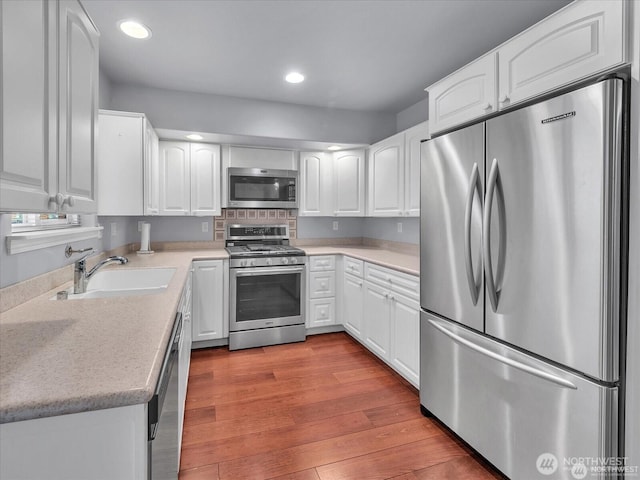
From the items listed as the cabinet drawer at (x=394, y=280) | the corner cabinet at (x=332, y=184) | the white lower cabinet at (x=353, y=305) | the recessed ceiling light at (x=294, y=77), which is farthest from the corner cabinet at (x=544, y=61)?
the corner cabinet at (x=332, y=184)

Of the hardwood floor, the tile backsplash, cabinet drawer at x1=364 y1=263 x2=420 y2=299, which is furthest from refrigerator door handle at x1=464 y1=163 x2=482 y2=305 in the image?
the tile backsplash

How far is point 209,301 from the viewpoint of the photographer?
124 inches

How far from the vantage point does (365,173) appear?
3.75 metres

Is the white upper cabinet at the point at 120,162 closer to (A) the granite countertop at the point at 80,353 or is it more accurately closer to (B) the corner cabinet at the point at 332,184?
(A) the granite countertop at the point at 80,353

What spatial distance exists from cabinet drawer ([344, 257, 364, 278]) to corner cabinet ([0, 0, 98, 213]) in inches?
90.2

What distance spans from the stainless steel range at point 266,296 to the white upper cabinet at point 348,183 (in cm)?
84

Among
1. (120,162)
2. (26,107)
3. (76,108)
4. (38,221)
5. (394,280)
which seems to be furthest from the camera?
(394,280)

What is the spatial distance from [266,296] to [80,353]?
2426mm

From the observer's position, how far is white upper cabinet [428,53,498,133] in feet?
5.51

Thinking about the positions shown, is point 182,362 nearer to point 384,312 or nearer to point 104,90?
point 384,312

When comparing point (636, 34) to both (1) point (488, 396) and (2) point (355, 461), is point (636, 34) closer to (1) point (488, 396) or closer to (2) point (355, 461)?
(1) point (488, 396)

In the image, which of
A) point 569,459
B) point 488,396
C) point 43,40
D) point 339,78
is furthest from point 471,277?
point 339,78

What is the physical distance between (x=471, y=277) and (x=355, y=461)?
1.12m

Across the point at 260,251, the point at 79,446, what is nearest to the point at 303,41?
the point at 260,251
